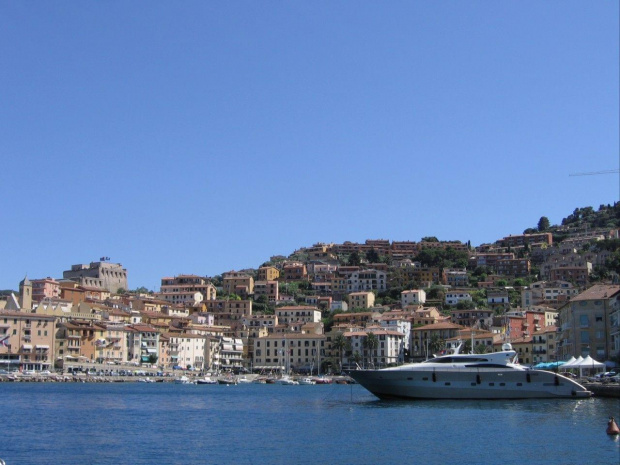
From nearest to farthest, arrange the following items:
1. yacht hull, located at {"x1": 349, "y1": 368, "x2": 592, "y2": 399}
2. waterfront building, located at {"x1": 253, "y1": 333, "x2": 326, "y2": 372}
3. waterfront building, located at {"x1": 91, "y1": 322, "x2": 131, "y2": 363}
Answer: yacht hull, located at {"x1": 349, "y1": 368, "x2": 592, "y2": 399}, waterfront building, located at {"x1": 91, "y1": 322, "x2": 131, "y2": 363}, waterfront building, located at {"x1": 253, "y1": 333, "x2": 326, "y2": 372}

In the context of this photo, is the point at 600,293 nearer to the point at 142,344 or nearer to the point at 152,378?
the point at 152,378

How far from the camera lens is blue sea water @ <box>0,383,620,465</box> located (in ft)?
110

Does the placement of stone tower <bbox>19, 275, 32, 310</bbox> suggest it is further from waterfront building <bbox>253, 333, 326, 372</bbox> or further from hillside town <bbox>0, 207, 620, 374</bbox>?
waterfront building <bbox>253, 333, 326, 372</bbox>

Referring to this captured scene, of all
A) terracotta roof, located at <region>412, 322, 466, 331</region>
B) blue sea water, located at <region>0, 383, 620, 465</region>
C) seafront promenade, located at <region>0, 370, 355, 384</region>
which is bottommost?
seafront promenade, located at <region>0, 370, 355, 384</region>

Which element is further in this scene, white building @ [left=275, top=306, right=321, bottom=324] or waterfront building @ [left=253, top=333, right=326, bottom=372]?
white building @ [left=275, top=306, right=321, bottom=324]

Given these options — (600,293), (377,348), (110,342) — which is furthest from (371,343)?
(600,293)

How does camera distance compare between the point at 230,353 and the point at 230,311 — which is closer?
the point at 230,353

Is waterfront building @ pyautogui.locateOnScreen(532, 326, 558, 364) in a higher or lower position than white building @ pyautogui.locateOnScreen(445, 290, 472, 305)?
lower

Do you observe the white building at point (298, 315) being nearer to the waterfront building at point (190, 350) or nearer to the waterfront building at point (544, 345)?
the waterfront building at point (190, 350)

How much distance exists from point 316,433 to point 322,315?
121 m

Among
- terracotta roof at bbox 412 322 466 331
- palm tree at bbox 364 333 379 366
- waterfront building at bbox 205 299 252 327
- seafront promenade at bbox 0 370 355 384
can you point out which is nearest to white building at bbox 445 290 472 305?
terracotta roof at bbox 412 322 466 331

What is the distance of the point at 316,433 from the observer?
42.0m

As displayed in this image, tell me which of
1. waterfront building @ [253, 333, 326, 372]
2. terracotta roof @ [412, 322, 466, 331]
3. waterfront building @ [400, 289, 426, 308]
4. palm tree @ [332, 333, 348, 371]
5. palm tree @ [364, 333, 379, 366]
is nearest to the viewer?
palm tree @ [364, 333, 379, 366]

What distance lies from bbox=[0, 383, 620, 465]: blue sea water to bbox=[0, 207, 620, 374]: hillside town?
92.8 feet
